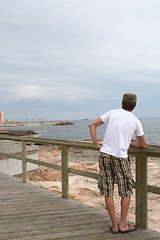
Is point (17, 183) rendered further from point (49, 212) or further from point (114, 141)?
point (114, 141)

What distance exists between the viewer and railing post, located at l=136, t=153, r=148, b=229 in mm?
3420

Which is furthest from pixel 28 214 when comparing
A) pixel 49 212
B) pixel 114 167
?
pixel 114 167

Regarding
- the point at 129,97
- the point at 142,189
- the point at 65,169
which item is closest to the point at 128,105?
the point at 129,97

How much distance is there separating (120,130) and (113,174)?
0.54 meters

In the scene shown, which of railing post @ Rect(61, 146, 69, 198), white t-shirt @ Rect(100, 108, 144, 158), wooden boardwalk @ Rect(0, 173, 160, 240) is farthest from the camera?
railing post @ Rect(61, 146, 69, 198)

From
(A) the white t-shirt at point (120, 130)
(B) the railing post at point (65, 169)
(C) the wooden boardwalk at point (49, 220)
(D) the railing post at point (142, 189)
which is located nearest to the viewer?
(A) the white t-shirt at point (120, 130)

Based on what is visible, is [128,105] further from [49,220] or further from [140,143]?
[49,220]

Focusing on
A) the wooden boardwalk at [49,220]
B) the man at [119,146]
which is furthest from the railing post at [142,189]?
the man at [119,146]

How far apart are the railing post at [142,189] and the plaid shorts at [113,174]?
27 cm

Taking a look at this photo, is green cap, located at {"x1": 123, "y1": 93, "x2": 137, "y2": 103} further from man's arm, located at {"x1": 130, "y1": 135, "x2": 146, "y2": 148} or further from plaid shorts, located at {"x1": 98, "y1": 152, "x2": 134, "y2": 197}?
plaid shorts, located at {"x1": 98, "y1": 152, "x2": 134, "y2": 197}

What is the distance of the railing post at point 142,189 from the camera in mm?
3420

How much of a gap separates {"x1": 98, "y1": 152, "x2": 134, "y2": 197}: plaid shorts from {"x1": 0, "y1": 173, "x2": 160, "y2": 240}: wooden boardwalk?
528mm

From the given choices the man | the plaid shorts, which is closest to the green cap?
the man

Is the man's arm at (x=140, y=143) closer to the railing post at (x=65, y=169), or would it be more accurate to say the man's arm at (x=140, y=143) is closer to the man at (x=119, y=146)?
the man at (x=119, y=146)
